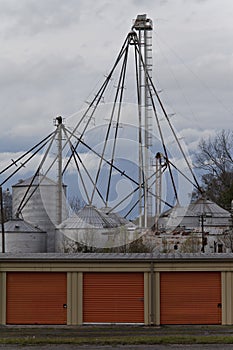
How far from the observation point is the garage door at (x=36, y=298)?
30500 millimetres

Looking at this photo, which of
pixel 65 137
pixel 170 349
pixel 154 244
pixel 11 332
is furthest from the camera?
pixel 65 137

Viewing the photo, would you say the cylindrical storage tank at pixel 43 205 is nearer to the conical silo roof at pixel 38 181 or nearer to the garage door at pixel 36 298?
the conical silo roof at pixel 38 181

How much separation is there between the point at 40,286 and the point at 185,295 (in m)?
6.41

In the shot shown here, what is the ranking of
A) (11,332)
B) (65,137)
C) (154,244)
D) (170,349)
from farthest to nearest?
(65,137) < (154,244) < (11,332) < (170,349)

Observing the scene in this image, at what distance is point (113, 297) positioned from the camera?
30625 millimetres

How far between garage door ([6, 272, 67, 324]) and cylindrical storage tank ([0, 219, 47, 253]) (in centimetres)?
3114

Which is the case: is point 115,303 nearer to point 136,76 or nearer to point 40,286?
point 40,286

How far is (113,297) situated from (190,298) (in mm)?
3376

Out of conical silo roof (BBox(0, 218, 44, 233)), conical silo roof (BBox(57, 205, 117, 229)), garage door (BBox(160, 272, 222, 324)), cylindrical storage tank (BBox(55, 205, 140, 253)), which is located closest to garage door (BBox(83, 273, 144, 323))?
garage door (BBox(160, 272, 222, 324))

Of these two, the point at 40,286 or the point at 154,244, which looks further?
the point at 154,244

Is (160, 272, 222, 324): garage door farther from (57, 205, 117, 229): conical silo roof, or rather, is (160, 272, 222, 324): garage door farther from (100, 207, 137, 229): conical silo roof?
(57, 205, 117, 229): conical silo roof

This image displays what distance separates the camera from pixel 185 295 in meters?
30.5

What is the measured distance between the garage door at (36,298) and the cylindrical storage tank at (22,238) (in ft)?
102

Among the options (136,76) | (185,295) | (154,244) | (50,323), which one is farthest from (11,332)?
(136,76)
